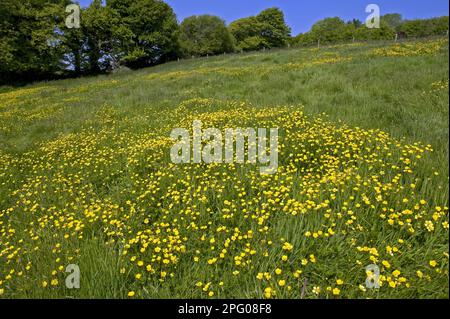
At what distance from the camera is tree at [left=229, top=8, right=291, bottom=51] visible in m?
75.8

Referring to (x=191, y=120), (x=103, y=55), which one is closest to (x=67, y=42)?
(x=103, y=55)

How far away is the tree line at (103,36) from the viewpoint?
33594 millimetres

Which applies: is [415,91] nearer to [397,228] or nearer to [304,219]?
[397,228]

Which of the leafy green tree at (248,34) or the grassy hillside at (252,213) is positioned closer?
the grassy hillside at (252,213)
